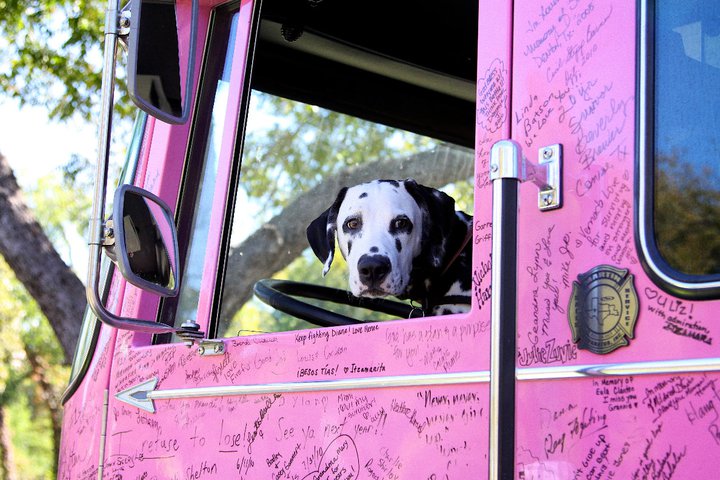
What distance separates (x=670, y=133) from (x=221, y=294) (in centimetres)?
127

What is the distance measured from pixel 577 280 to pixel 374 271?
4.69 ft

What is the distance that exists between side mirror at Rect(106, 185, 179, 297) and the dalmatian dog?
859 millimetres

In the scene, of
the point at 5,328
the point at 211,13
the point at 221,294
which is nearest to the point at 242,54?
the point at 211,13

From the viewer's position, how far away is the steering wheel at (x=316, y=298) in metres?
2.89

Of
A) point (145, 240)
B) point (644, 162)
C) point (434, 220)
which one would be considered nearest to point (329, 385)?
point (145, 240)

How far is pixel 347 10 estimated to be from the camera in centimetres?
320

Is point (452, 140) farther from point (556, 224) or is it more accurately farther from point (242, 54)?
point (556, 224)

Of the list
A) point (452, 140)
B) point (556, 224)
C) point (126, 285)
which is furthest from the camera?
point (452, 140)

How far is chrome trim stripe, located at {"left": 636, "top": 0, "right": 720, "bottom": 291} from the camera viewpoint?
1439mm

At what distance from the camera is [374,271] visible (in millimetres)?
2943

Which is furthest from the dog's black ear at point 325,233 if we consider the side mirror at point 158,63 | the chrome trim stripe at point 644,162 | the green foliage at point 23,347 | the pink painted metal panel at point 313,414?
the green foliage at point 23,347

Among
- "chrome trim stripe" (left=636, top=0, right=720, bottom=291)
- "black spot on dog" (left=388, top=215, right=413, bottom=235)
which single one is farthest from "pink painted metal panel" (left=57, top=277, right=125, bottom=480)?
"chrome trim stripe" (left=636, top=0, right=720, bottom=291)

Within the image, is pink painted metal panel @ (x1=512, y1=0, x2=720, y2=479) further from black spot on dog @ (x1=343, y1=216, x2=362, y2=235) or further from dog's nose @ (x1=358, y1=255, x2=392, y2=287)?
black spot on dog @ (x1=343, y1=216, x2=362, y2=235)

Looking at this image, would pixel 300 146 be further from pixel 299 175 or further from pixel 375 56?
pixel 375 56
